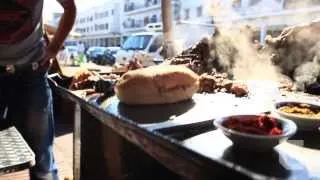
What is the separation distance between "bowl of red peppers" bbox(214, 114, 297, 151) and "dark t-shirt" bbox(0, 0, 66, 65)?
158 cm

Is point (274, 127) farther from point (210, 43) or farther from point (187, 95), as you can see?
point (210, 43)

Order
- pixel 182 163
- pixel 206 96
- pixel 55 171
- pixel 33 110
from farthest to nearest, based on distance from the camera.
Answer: pixel 55 171, pixel 33 110, pixel 206 96, pixel 182 163

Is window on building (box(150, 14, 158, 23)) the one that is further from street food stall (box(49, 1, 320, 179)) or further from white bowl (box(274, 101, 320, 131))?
white bowl (box(274, 101, 320, 131))

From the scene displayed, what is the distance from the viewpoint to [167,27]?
254 inches

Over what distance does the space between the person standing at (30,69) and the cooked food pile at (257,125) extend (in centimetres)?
155

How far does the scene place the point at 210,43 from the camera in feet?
12.2

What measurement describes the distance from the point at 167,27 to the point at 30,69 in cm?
410

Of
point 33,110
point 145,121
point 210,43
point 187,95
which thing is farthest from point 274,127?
point 210,43

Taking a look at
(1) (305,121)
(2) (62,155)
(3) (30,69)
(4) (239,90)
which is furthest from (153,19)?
(1) (305,121)

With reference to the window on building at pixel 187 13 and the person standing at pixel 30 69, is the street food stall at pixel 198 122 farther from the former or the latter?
the window on building at pixel 187 13

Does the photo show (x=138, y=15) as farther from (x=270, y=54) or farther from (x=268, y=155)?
(x=268, y=155)

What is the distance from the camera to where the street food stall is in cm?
128

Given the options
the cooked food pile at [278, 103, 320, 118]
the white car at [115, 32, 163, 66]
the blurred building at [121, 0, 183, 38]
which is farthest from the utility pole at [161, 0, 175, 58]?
the blurred building at [121, 0, 183, 38]

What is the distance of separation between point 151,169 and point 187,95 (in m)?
1.29
